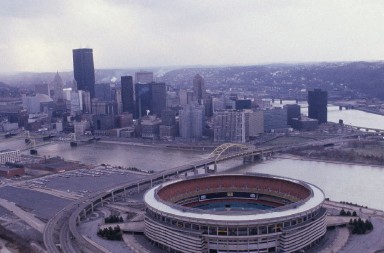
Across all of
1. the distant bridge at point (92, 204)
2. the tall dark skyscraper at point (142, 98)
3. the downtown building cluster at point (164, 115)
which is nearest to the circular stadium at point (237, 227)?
the distant bridge at point (92, 204)

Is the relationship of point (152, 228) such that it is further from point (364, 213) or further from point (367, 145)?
point (367, 145)

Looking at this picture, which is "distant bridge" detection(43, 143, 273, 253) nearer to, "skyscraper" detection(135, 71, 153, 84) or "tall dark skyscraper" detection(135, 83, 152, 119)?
"tall dark skyscraper" detection(135, 83, 152, 119)

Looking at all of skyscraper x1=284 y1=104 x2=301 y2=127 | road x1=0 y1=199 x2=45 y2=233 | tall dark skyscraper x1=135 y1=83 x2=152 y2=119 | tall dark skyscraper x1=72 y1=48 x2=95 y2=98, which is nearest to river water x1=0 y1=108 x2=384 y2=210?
skyscraper x1=284 y1=104 x2=301 y2=127

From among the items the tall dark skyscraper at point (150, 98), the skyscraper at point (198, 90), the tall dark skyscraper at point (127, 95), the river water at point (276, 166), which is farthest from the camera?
the skyscraper at point (198, 90)

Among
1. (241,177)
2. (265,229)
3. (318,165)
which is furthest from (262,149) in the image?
(265,229)

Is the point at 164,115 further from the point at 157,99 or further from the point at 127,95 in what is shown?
the point at 127,95

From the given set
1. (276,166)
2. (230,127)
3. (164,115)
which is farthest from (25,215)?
(164,115)

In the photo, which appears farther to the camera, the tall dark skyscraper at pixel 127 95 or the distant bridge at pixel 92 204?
the tall dark skyscraper at pixel 127 95

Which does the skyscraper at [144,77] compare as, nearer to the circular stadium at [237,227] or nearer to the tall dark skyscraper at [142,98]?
the tall dark skyscraper at [142,98]
